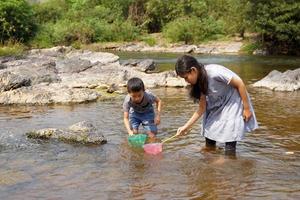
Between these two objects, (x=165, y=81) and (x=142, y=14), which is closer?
(x=165, y=81)

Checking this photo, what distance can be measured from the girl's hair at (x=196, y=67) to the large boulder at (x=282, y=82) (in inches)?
354

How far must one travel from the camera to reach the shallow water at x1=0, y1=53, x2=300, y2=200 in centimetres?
521

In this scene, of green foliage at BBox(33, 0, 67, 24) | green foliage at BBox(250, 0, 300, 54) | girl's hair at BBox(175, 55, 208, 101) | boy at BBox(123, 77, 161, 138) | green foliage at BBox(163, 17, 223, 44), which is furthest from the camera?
green foliage at BBox(33, 0, 67, 24)

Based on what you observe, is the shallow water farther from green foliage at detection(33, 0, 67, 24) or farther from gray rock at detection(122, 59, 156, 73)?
green foliage at detection(33, 0, 67, 24)

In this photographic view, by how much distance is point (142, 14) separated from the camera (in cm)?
5656

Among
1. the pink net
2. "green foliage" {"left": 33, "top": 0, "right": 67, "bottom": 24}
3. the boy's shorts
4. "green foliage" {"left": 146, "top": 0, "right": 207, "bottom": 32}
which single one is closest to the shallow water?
the pink net

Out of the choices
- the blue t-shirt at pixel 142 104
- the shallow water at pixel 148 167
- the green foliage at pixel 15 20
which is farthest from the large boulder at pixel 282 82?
the green foliage at pixel 15 20

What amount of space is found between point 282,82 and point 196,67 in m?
9.75

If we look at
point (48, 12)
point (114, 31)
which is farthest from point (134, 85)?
point (48, 12)

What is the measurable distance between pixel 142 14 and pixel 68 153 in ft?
166

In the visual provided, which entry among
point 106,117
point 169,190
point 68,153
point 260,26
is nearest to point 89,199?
point 169,190

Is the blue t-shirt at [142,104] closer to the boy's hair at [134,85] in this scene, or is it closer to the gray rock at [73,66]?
the boy's hair at [134,85]

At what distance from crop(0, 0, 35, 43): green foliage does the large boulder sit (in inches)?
852

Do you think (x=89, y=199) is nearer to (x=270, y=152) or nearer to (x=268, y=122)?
(x=270, y=152)
